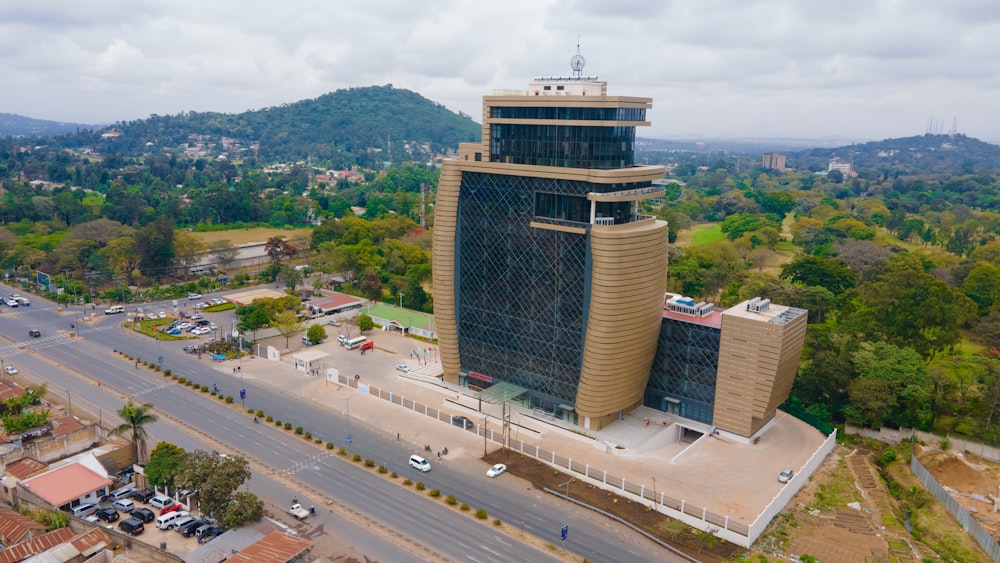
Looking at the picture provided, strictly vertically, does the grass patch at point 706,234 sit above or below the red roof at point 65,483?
above

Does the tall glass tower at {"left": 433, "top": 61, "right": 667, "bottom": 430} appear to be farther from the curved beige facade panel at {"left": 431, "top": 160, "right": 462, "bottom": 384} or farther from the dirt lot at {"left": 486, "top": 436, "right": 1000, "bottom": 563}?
the dirt lot at {"left": 486, "top": 436, "right": 1000, "bottom": 563}

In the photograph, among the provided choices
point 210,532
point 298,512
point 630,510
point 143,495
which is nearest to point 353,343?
point 143,495

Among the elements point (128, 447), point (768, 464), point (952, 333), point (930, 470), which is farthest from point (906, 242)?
point (128, 447)

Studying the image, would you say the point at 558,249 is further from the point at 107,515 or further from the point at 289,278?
the point at 289,278

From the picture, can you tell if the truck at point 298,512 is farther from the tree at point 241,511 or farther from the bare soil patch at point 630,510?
the bare soil patch at point 630,510

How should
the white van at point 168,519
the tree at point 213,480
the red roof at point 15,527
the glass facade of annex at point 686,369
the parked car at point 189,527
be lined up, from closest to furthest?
1. the red roof at point 15,527
2. the tree at point 213,480
3. the parked car at point 189,527
4. the white van at point 168,519
5. the glass facade of annex at point 686,369

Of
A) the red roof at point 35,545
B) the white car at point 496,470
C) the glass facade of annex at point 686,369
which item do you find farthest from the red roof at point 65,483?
the glass facade of annex at point 686,369
